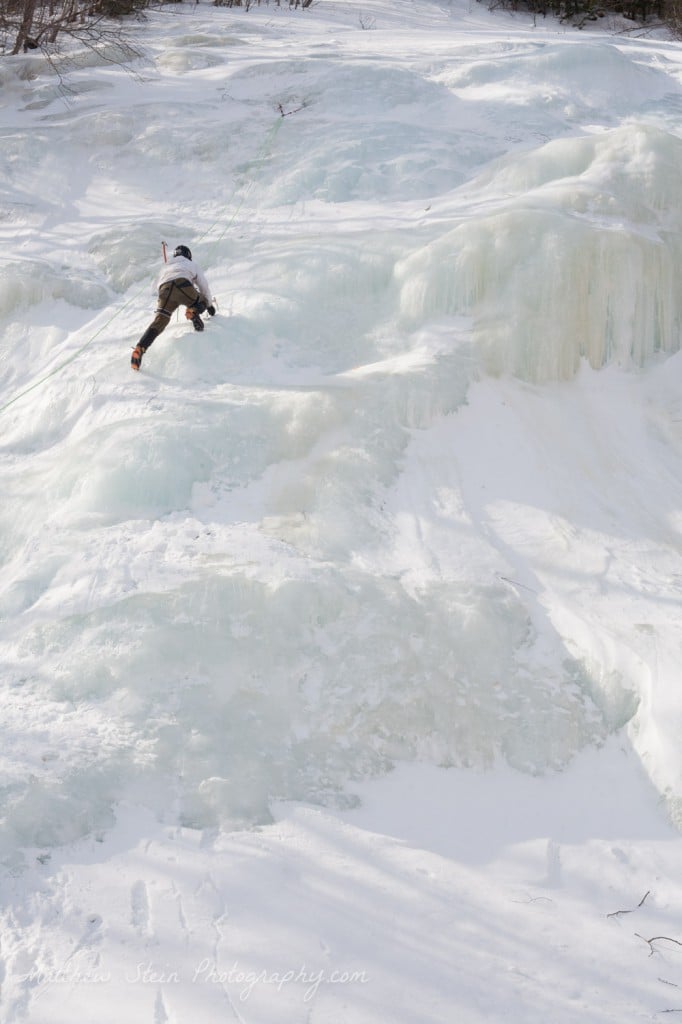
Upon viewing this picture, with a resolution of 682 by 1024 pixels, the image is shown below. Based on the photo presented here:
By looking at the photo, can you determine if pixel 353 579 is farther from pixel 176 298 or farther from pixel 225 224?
pixel 225 224

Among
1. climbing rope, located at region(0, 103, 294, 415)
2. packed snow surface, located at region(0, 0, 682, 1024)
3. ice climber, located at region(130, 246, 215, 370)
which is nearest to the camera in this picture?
packed snow surface, located at region(0, 0, 682, 1024)

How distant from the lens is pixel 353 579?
4375mm

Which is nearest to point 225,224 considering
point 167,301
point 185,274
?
point 185,274

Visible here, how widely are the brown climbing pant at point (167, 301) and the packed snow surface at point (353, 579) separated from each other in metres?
0.18

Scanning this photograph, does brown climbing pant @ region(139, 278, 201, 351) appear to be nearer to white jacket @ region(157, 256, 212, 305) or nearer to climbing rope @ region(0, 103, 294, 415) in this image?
white jacket @ region(157, 256, 212, 305)

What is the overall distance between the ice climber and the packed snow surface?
0.18 meters

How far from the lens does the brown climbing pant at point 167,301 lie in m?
5.94

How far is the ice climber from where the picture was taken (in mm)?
5934

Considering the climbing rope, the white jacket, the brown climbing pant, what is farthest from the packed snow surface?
the white jacket

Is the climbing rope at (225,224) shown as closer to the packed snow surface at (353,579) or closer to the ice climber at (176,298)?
the packed snow surface at (353,579)

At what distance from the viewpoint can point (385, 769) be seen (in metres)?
3.81

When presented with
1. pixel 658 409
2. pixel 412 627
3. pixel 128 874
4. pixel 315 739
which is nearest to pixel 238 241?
pixel 658 409

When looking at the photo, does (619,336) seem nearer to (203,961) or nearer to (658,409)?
(658,409)

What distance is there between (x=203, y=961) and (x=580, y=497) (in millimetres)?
3280
